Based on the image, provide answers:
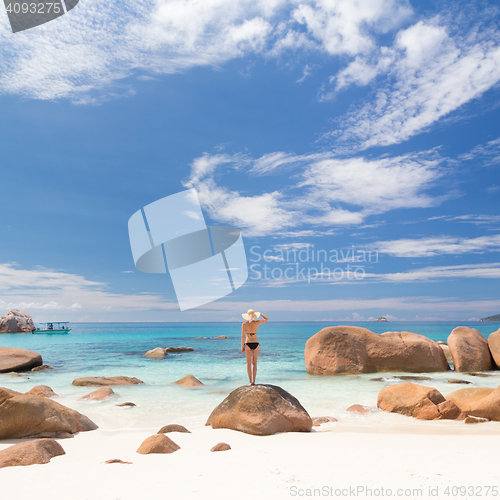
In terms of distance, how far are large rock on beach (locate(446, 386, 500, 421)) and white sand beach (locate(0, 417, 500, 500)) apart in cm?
174

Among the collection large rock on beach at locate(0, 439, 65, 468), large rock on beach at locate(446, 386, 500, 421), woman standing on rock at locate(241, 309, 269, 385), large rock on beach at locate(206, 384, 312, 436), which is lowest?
large rock on beach at locate(446, 386, 500, 421)

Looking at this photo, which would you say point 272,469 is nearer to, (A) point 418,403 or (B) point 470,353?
(A) point 418,403

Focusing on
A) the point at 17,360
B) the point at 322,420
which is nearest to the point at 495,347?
the point at 322,420

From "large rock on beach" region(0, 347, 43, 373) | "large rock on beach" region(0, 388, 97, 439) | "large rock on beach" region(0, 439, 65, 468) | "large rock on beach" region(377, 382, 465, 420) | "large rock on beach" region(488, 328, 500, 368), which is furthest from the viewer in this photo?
"large rock on beach" region(0, 347, 43, 373)

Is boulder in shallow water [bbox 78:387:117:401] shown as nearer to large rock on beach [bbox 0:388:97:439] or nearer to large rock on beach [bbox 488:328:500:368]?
large rock on beach [bbox 0:388:97:439]

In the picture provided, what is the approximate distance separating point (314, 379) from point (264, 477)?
441 inches

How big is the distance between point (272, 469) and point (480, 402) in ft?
19.2

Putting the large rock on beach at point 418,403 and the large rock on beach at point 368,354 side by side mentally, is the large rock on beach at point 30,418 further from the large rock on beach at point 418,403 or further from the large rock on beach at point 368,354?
the large rock on beach at point 368,354

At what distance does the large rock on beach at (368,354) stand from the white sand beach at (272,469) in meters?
9.53

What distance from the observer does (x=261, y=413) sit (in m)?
6.20

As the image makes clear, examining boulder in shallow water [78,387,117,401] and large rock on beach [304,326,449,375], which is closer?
boulder in shallow water [78,387,117,401]

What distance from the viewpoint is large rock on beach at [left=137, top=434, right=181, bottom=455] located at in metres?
4.95

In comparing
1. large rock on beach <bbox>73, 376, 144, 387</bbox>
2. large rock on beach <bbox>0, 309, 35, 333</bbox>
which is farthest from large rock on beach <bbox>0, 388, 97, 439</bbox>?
large rock on beach <bbox>0, 309, 35, 333</bbox>

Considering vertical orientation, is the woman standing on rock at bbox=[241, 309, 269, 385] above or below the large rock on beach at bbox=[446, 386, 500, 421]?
above
